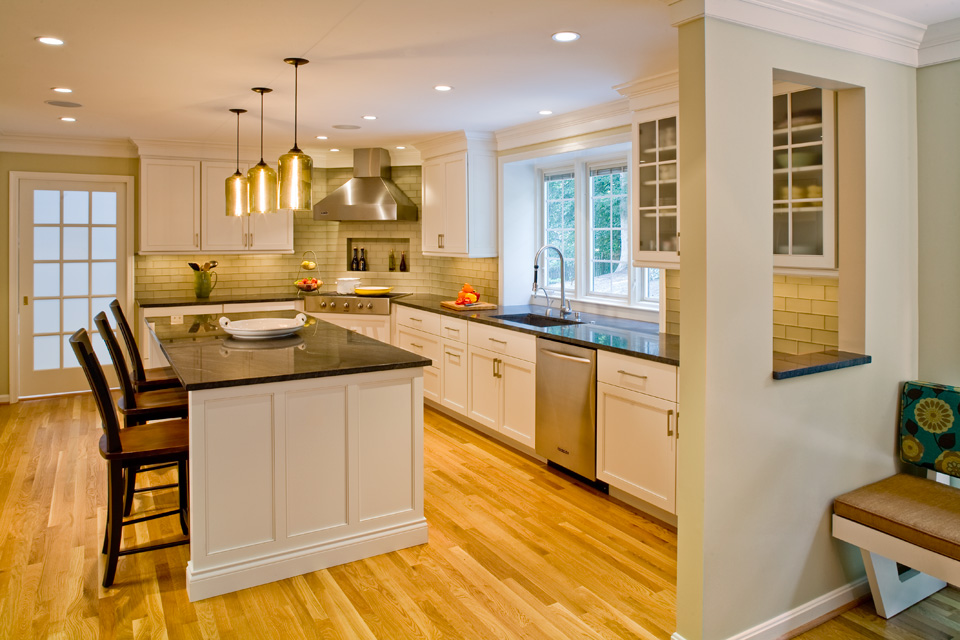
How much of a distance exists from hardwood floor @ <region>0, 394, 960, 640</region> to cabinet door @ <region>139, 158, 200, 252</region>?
281cm

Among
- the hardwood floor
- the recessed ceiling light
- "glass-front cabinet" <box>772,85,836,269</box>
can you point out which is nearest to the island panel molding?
the hardwood floor

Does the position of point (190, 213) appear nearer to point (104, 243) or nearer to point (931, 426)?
point (104, 243)

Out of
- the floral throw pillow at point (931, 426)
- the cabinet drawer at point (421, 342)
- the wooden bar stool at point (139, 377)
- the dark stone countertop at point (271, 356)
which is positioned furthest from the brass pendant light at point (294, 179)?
the floral throw pillow at point (931, 426)

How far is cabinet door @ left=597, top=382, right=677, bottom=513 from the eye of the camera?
336cm

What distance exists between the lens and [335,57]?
3.42m

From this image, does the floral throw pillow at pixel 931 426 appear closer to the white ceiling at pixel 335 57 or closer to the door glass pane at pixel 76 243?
the white ceiling at pixel 335 57

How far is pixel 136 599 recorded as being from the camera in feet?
9.12

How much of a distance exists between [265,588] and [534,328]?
2.22 m

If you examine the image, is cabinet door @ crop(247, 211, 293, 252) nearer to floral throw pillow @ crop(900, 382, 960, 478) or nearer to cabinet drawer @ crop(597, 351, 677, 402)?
cabinet drawer @ crop(597, 351, 677, 402)

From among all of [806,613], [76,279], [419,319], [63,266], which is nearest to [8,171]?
[63,266]

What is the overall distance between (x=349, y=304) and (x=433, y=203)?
1.25 meters

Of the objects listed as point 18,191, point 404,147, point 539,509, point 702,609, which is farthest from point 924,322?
point 18,191

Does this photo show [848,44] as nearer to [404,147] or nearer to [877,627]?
[877,627]

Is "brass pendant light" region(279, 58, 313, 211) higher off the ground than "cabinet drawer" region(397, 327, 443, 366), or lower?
higher
